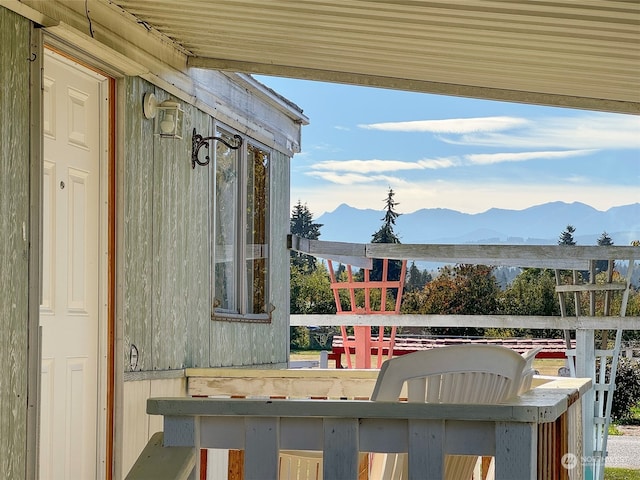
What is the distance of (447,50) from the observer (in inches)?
195

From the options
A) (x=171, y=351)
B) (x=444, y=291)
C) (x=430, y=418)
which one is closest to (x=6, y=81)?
(x=171, y=351)

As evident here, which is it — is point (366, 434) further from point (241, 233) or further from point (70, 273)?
point (241, 233)

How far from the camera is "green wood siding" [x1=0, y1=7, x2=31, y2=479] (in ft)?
12.4

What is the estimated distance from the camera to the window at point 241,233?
20.5 feet

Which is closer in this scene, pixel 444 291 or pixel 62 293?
pixel 62 293

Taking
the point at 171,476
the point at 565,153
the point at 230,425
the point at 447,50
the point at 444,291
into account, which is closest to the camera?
the point at 171,476

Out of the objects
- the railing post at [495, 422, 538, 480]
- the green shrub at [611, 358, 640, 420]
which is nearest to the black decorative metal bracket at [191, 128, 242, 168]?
the railing post at [495, 422, 538, 480]

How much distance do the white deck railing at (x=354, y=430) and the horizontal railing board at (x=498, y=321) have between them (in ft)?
18.3

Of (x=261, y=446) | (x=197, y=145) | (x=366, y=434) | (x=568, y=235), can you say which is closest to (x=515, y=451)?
(x=366, y=434)

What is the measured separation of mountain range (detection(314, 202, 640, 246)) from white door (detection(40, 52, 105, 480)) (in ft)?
114

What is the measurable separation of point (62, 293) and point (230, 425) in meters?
2.28

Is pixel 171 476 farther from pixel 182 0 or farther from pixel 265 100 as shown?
pixel 265 100

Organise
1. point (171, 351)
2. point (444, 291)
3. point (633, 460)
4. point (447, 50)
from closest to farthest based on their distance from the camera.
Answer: point (447, 50), point (171, 351), point (633, 460), point (444, 291)

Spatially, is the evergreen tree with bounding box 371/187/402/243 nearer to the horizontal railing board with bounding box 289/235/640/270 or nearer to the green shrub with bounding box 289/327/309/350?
the green shrub with bounding box 289/327/309/350
